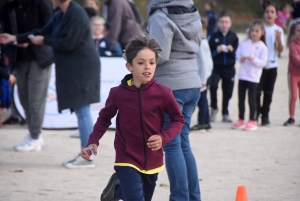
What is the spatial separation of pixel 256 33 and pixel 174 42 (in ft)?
16.8

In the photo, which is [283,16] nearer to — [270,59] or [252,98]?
[270,59]

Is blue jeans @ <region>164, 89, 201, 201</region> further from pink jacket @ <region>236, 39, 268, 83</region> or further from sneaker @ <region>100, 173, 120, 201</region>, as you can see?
pink jacket @ <region>236, 39, 268, 83</region>

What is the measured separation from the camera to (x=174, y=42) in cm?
562

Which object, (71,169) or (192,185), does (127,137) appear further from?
(71,169)

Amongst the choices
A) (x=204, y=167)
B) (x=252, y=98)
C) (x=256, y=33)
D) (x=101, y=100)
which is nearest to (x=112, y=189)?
(x=204, y=167)

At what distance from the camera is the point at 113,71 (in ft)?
34.4

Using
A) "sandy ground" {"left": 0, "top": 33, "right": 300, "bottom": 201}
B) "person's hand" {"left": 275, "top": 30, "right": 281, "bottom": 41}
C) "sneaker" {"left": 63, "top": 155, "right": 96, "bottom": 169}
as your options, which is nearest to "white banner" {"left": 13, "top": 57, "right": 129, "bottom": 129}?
"sandy ground" {"left": 0, "top": 33, "right": 300, "bottom": 201}

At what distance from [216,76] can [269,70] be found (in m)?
0.99

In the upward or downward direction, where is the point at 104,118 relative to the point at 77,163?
upward

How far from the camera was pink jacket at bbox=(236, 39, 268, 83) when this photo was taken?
1042cm

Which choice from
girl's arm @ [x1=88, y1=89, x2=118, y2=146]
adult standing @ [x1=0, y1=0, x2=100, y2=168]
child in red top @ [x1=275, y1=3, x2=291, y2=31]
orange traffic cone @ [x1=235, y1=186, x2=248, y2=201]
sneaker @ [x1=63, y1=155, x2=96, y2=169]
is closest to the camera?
girl's arm @ [x1=88, y1=89, x2=118, y2=146]

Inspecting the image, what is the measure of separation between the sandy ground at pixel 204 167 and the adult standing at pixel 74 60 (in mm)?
733

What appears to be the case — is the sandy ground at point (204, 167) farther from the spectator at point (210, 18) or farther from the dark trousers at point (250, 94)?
the spectator at point (210, 18)

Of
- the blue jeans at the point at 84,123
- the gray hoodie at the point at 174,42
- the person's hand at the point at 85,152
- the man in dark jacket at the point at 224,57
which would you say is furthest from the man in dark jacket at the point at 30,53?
the man in dark jacket at the point at 224,57
